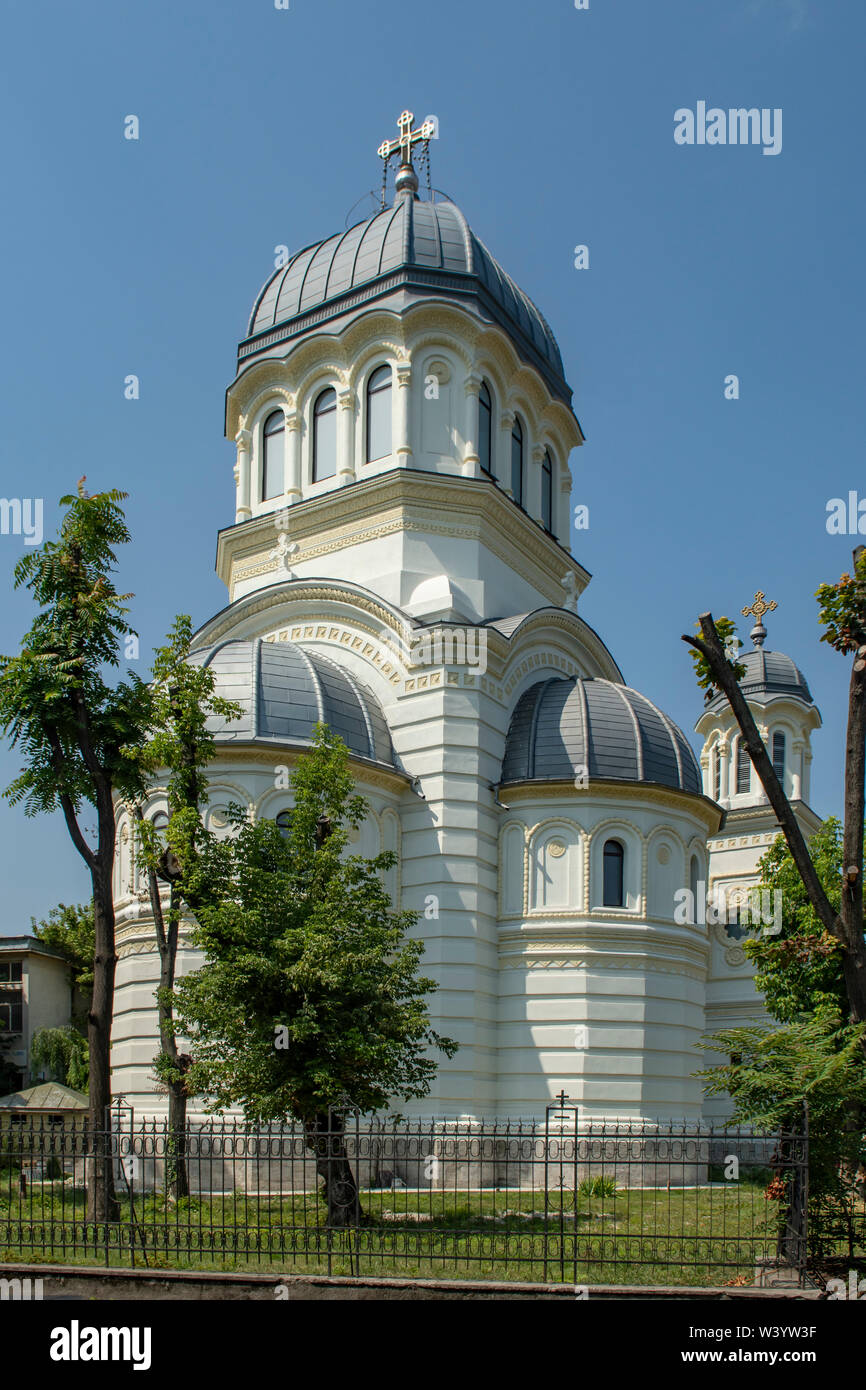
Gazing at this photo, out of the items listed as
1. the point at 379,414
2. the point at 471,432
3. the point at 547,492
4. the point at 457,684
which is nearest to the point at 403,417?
the point at 379,414

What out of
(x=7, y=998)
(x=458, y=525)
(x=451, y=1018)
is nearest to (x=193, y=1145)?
(x=451, y=1018)

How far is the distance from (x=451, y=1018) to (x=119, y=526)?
878 centimetres

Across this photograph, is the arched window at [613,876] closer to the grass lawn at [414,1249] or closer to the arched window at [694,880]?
the arched window at [694,880]

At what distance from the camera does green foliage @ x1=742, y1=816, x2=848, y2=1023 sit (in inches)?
765

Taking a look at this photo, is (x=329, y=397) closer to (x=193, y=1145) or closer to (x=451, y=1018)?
(x=451, y=1018)

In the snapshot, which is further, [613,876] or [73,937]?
[73,937]

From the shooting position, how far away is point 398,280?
24.0 metres

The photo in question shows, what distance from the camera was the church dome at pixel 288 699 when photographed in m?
19.3

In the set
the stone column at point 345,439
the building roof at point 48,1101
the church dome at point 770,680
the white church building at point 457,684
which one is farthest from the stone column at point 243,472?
the church dome at point 770,680

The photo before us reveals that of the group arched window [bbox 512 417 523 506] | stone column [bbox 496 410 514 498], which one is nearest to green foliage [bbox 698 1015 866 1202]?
stone column [bbox 496 410 514 498]

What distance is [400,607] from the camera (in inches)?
870

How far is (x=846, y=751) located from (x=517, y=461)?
14.3 metres

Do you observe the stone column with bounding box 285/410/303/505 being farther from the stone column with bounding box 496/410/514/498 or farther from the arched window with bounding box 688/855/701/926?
the arched window with bounding box 688/855/701/926

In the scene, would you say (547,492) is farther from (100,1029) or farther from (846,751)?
(100,1029)
